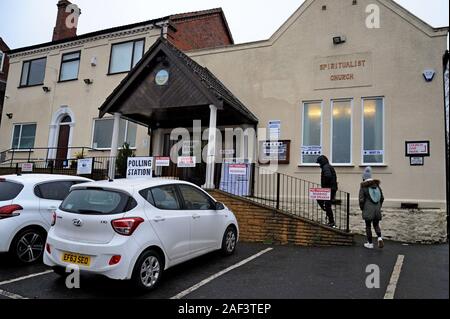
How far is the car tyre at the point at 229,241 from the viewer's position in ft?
22.1

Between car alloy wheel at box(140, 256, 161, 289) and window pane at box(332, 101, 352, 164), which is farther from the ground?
window pane at box(332, 101, 352, 164)

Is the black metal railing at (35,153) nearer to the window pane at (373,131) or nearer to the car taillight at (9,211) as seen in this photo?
the car taillight at (9,211)

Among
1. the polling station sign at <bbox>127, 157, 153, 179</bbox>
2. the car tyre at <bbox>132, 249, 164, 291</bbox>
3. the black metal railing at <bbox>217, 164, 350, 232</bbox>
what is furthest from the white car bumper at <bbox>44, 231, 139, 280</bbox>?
the black metal railing at <bbox>217, 164, 350, 232</bbox>

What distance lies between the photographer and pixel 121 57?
1549 cm

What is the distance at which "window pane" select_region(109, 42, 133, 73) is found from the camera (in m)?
15.3

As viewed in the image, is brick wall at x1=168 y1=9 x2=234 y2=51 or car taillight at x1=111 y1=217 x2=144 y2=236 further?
brick wall at x1=168 y1=9 x2=234 y2=51

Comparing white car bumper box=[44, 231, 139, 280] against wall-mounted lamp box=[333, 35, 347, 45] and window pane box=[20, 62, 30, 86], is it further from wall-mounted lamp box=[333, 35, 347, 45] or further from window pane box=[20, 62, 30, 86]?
window pane box=[20, 62, 30, 86]

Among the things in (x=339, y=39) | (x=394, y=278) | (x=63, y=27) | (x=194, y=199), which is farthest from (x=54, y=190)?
(x=63, y=27)

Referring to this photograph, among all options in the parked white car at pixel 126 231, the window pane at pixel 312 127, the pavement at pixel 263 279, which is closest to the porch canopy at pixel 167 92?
the window pane at pixel 312 127

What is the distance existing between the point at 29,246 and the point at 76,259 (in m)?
2.15

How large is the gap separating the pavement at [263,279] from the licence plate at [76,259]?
17.6 inches

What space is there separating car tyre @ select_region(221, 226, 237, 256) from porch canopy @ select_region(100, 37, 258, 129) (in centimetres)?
397
